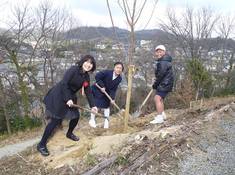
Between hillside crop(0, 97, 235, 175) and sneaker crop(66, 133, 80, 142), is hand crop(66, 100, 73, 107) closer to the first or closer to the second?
hillside crop(0, 97, 235, 175)

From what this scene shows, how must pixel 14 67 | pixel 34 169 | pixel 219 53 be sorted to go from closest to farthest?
pixel 34 169
pixel 14 67
pixel 219 53

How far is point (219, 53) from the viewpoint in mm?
43594

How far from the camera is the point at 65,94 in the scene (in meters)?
5.98

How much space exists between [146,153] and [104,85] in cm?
272

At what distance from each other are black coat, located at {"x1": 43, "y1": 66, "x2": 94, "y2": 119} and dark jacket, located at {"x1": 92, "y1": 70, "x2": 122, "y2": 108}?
4.31ft

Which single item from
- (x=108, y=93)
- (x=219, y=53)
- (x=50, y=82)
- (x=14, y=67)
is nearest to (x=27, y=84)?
(x=14, y=67)

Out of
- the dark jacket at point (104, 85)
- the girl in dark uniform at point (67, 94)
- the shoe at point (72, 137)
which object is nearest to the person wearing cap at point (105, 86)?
the dark jacket at point (104, 85)

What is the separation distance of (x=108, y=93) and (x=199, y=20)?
40447 mm

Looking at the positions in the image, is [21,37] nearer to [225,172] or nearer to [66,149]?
[66,149]

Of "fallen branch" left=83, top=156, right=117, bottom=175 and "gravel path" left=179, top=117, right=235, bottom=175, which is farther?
"fallen branch" left=83, top=156, right=117, bottom=175

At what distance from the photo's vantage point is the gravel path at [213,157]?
488 centimetres

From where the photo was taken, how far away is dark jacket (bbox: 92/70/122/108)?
24.7 feet

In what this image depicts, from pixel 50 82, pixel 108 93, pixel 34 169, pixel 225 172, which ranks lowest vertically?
pixel 50 82

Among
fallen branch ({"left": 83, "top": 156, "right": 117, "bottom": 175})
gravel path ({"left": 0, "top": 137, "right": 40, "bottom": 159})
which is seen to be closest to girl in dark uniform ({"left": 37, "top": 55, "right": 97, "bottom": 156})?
fallen branch ({"left": 83, "top": 156, "right": 117, "bottom": 175})
